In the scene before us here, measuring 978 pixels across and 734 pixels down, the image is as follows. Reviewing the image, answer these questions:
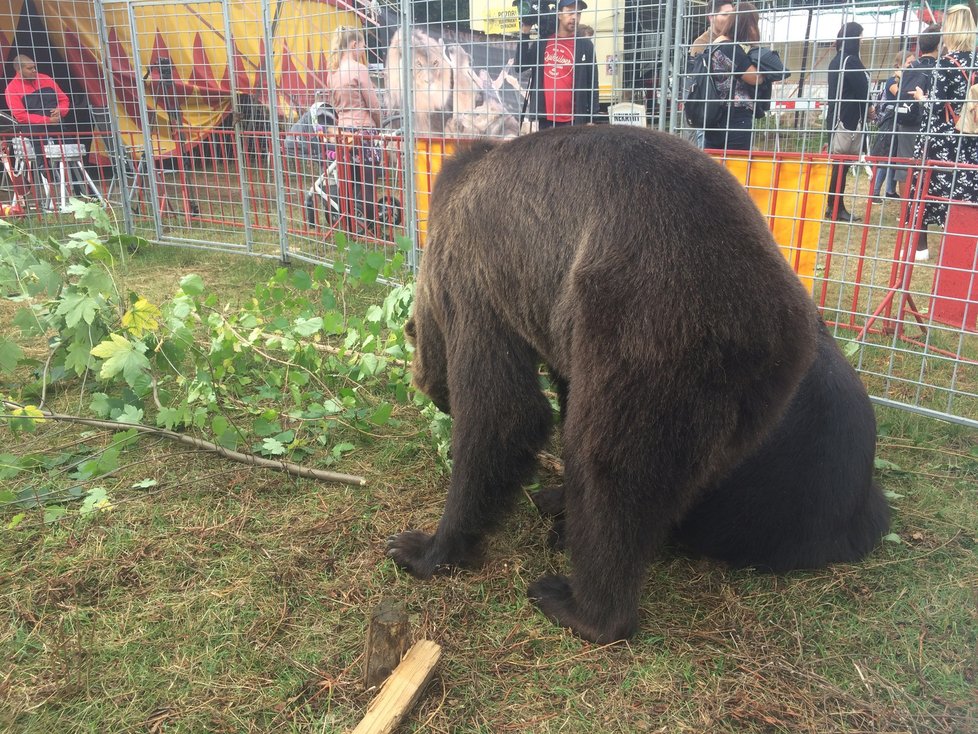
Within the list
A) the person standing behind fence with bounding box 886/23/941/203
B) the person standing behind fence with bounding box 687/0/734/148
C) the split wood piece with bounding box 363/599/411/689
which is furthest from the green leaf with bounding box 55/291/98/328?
the person standing behind fence with bounding box 886/23/941/203

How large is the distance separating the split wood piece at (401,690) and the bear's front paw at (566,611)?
0.53 m

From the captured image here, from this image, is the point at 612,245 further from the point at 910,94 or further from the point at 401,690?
the point at 910,94

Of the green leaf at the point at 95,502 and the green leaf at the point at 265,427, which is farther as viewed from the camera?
the green leaf at the point at 265,427

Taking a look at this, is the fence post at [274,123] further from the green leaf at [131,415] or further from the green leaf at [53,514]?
the green leaf at [53,514]

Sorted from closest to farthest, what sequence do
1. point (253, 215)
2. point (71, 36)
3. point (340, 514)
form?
point (340, 514), point (253, 215), point (71, 36)

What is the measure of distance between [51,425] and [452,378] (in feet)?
8.90

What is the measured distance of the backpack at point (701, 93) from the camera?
194 inches

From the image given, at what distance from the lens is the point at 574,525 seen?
268cm

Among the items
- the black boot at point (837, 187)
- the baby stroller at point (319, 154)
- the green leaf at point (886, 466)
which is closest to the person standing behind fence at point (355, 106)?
the baby stroller at point (319, 154)

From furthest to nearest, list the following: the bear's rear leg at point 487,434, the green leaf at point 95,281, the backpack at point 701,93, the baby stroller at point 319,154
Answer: the baby stroller at point 319,154, the backpack at point 701,93, the green leaf at point 95,281, the bear's rear leg at point 487,434

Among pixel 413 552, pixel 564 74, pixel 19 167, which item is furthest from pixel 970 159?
pixel 19 167

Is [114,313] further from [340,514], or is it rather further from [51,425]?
[340,514]

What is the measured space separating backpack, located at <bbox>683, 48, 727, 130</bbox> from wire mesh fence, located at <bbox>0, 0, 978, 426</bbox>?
0.20 feet

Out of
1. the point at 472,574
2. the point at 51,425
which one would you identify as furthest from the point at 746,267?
the point at 51,425
